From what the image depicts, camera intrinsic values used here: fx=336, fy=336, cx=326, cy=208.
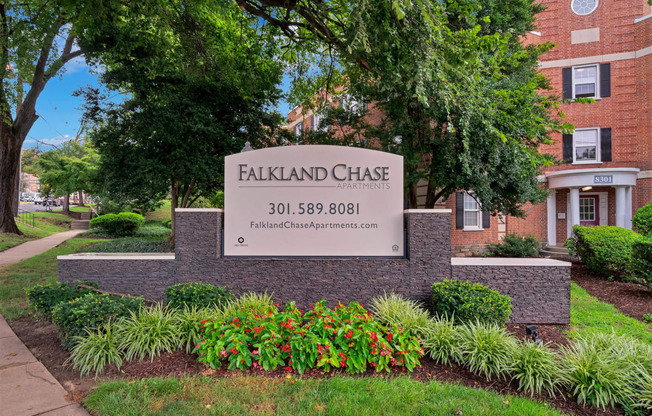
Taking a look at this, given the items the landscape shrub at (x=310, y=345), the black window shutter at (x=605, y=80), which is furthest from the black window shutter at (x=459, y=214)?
the landscape shrub at (x=310, y=345)

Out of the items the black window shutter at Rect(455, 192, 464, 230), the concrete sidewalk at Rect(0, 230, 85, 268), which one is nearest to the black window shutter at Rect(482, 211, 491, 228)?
the black window shutter at Rect(455, 192, 464, 230)

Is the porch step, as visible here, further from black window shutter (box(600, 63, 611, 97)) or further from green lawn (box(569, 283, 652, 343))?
black window shutter (box(600, 63, 611, 97))

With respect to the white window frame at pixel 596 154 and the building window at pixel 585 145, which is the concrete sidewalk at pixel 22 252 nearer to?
the white window frame at pixel 596 154

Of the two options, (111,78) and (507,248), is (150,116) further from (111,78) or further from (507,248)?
(507,248)

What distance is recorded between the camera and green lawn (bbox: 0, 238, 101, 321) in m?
5.44

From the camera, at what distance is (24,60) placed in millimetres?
10273

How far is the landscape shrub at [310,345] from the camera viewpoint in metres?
3.37

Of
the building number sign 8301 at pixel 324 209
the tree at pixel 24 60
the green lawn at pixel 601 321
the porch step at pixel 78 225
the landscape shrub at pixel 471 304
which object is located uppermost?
the tree at pixel 24 60

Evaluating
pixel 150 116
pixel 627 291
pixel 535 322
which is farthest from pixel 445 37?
pixel 150 116

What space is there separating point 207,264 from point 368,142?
6.75 m

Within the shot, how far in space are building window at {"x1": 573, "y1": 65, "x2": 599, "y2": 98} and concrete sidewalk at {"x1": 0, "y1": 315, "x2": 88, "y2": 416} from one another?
1902 cm

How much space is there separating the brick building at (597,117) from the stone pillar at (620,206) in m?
0.03

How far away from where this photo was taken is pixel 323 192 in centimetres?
544

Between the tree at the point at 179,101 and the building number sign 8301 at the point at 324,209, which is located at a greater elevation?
the tree at the point at 179,101
